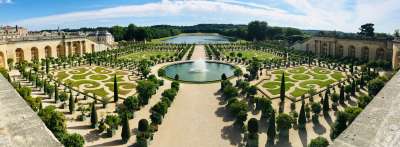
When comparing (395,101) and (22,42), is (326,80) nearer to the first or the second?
(395,101)

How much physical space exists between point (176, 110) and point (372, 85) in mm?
20570

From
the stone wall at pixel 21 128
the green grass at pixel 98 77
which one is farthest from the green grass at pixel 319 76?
the stone wall at pixel 21 128

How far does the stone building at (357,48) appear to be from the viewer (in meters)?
56.1

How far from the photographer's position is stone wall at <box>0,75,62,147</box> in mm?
10836

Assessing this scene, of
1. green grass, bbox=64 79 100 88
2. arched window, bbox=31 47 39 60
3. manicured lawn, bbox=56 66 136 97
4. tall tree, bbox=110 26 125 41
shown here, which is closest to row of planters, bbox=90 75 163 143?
manicured lawn, bbox=56 66 136 97

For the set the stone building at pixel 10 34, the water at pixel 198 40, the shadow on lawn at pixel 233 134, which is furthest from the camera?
the water at pixel 198 40

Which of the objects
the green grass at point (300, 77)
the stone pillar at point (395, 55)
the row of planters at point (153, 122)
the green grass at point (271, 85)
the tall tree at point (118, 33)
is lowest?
the row of planters at point (153, 122)

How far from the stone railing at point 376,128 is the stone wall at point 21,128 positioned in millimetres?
10820

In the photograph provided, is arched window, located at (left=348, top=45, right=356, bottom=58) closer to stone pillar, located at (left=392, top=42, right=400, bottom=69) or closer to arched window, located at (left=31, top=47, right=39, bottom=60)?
stone pillar, located at (left=392, top=42, right=400, bottom=69)

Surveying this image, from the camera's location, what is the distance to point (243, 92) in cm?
3422

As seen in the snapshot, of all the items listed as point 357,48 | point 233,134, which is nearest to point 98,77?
point 233,134

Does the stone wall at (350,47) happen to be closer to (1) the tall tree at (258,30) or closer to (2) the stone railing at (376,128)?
(1) the tall tree at (258,30)

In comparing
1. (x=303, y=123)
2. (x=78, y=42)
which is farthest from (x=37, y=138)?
(x=78, y=42)

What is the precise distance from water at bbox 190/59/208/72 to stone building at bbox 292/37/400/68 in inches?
1117
